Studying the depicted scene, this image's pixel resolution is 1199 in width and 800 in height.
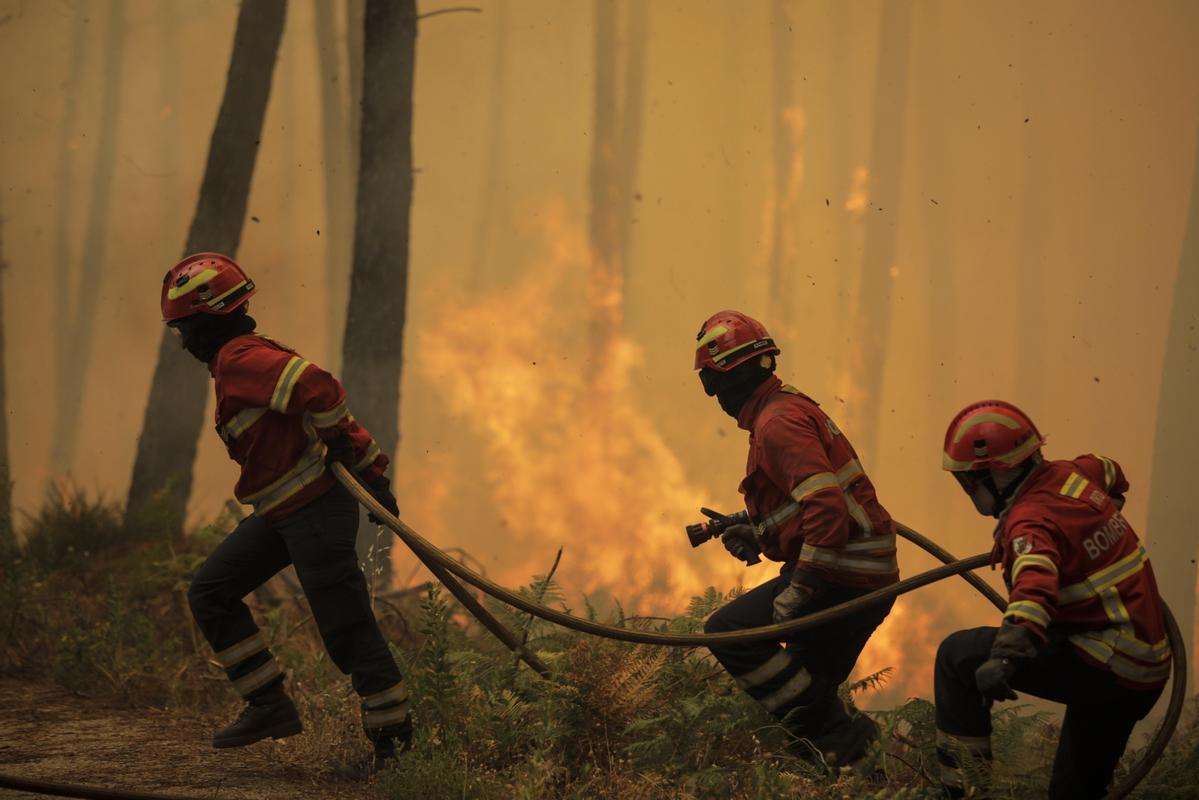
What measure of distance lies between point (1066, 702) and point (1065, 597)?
1.37 ft

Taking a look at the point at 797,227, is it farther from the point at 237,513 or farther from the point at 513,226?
the point at 237,513

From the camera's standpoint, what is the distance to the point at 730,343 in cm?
445

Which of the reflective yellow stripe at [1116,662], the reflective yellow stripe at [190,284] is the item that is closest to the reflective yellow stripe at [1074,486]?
the reflective yellow stripe at [1116,662]

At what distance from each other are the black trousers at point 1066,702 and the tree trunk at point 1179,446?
3.01 meters

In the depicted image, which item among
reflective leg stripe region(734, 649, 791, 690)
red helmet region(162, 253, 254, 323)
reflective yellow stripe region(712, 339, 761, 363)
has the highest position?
red helmet region(162, 253, 254, 323)

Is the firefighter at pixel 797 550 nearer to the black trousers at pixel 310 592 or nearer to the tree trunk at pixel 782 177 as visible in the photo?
the black trousers at pixel 310 592

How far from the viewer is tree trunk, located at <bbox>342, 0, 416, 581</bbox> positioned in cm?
787

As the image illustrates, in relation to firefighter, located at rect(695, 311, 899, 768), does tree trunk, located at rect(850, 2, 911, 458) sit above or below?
above

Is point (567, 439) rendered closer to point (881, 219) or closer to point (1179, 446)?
point (881, 219)

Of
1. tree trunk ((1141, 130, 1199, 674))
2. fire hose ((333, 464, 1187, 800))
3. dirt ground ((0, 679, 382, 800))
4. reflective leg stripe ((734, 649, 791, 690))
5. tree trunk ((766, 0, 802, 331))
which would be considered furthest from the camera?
tree trunk ((766, 0, 802, 331))

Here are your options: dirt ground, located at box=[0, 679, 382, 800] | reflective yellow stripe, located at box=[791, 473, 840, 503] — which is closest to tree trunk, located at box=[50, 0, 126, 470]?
dirt ground, located at box=[0, 679, 382, 800]

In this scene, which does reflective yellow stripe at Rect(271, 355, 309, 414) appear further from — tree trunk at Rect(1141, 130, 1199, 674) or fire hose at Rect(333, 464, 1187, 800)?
tree trunk at Rect(1141, 130, 1199, 674)

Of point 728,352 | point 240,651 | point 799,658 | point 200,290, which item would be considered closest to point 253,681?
point 240,651

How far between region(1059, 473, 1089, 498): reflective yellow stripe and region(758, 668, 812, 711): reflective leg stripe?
127 centimetres
